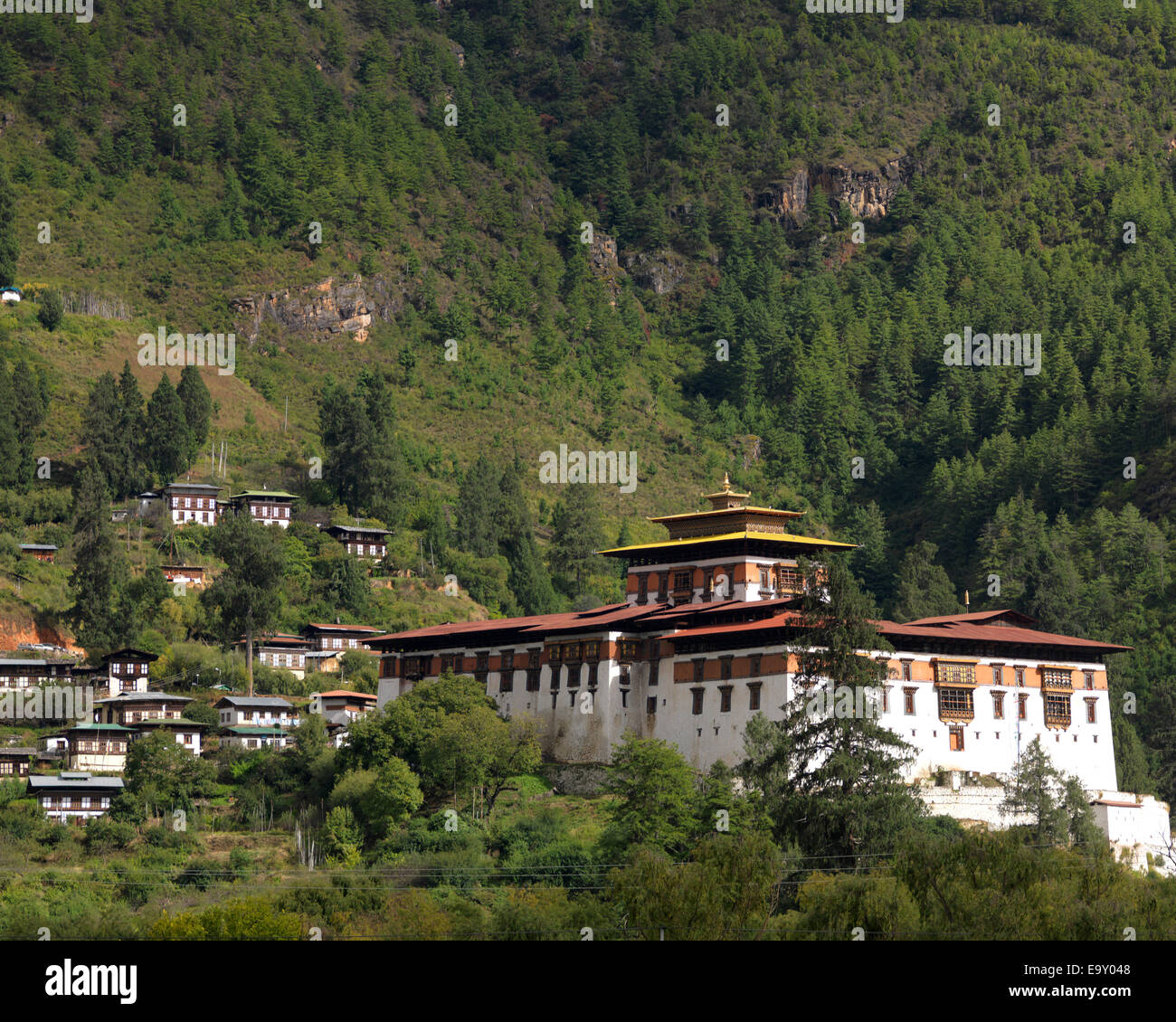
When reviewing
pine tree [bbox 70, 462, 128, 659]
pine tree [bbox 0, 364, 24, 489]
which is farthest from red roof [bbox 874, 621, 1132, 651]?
pine tree [bbox 0, 364, 24, 489]

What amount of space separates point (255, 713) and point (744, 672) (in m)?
33.9

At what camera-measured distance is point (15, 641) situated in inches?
5650

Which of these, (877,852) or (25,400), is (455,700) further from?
(25,400)

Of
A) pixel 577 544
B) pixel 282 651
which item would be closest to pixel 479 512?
pixel 577 544

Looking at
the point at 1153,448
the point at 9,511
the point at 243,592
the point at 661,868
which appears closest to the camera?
the point at 661,868

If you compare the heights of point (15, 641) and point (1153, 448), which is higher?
point (1153, 448)

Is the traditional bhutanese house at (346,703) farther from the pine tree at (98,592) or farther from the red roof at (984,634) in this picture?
the red roof at (984,634)

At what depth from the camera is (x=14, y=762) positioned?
4729 inches

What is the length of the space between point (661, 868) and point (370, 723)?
35.4 meters

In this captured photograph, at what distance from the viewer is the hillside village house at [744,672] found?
108 m

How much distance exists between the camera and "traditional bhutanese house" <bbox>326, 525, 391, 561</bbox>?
168 m

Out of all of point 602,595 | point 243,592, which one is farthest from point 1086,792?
point 602,595

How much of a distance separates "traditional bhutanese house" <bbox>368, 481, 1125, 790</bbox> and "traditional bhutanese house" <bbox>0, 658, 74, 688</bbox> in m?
22.4

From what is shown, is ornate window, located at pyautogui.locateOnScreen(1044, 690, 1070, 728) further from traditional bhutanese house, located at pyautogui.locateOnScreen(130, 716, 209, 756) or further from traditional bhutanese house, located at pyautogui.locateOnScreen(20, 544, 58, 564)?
traditional bhutanese house, located at pyautogui.locateOnScreen(20, 544, 58, 564)
